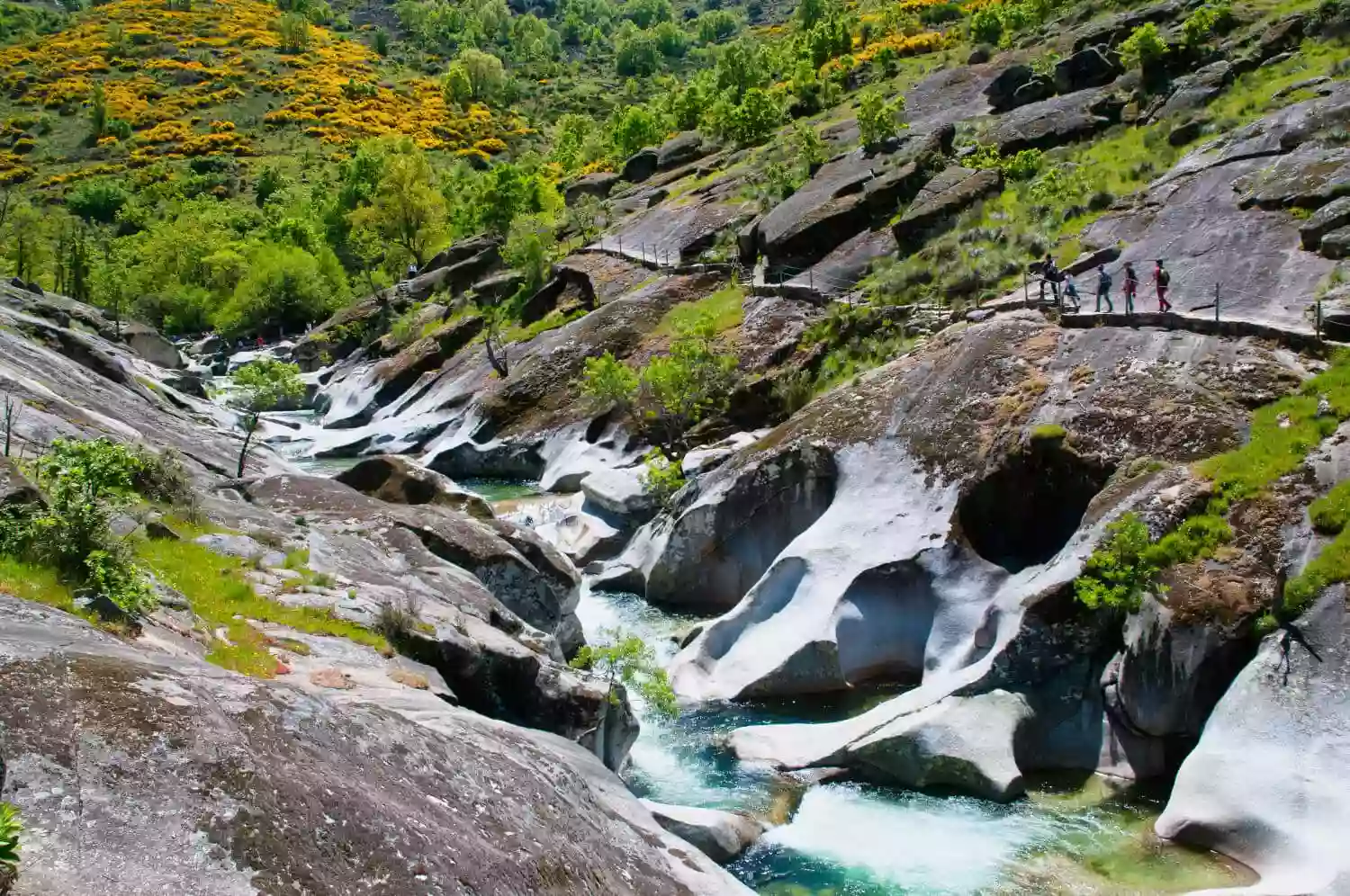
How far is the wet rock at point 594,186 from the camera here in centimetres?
10497

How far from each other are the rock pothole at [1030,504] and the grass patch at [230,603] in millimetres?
18448

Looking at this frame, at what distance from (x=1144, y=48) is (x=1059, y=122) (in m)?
7.48

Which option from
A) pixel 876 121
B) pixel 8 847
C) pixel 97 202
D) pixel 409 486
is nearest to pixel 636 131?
pixel 876 121

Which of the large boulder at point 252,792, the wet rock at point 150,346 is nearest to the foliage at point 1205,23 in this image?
the large boulder at point 252,792

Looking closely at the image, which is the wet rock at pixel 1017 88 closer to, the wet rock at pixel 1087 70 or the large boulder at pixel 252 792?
the wet rock at pixel 1087 70

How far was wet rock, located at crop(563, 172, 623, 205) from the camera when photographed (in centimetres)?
10497

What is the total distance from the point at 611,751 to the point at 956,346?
2105 centimetres

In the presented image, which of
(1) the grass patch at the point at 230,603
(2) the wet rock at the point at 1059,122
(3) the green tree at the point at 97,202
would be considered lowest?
(3) the green tree at the point at 97,202

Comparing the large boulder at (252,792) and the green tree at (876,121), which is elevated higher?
the green tree at (876,121)

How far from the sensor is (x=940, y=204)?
180ft

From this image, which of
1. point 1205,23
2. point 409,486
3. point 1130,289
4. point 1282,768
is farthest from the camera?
point 1205,23

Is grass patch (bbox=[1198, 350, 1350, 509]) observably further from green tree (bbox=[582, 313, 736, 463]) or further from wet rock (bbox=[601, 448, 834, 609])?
green tree (bbox=[582, 313, 736, 463])

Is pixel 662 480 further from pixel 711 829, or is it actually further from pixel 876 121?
pixel 876 121

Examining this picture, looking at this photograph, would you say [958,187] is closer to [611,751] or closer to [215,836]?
[611,751]
